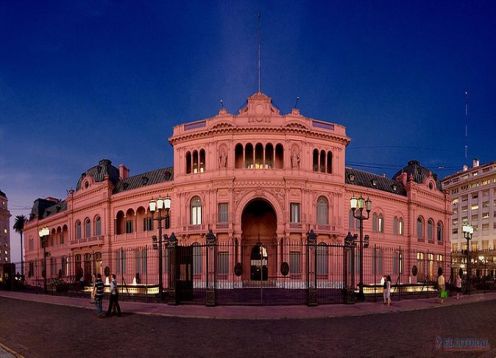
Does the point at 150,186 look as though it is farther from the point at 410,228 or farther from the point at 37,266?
the point at 37,266

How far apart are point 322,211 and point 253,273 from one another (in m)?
9.14

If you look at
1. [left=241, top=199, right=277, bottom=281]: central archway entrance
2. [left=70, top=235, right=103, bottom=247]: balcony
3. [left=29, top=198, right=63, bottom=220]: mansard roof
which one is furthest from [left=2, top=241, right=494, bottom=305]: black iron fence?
[left=29, top=198, right=63, bottom=220]: mansard roof

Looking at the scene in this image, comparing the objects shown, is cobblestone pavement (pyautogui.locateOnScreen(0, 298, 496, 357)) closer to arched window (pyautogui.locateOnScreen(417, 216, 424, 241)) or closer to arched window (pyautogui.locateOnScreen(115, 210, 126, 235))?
arched window (pyautogui.locateOnScreen(115, 210, 126, 235))

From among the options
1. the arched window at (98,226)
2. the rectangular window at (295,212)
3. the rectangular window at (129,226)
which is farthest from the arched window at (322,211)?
the arched window at (98,226)

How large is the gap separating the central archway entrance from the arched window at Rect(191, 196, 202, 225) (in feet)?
14.4

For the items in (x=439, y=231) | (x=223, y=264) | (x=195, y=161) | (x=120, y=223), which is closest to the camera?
(x=223, y=264)

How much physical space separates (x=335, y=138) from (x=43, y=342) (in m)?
34.2

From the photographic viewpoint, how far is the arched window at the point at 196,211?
136 ft

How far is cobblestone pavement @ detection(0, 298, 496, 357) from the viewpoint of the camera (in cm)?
1082

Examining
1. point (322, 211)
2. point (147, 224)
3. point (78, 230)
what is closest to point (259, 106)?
point (322, 211)

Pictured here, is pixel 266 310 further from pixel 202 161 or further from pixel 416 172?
pixel 416 172

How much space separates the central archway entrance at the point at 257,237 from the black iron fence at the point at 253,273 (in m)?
0.10

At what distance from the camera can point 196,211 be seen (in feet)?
136

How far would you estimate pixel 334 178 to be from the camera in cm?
4166
